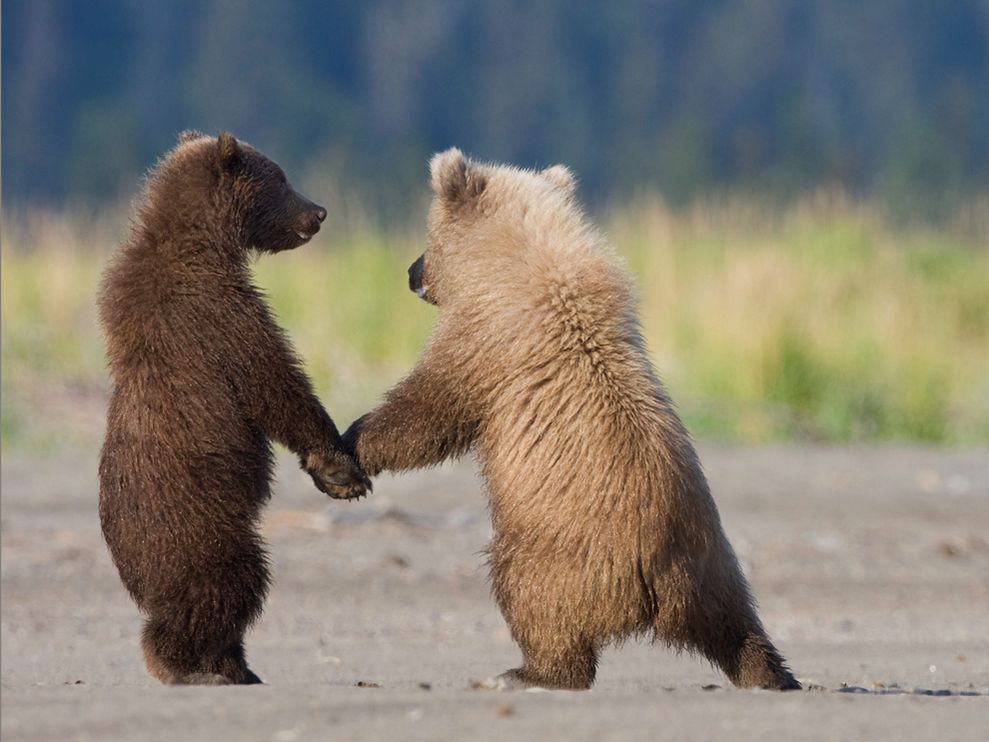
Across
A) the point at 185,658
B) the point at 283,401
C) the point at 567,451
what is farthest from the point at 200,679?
the point at 567,451

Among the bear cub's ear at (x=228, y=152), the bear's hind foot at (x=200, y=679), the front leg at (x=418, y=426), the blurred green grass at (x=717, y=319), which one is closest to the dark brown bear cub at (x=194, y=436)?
the bear's hind foot at (x=200, y=679)

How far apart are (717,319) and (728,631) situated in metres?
11.0

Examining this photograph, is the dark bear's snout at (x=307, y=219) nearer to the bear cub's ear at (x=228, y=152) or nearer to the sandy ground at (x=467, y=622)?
the bear cub's ear at (x=228, y=152)

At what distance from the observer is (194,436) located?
19.3ft

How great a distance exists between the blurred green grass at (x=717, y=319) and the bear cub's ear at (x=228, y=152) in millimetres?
8124

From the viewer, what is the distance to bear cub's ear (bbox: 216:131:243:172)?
6.49 meters

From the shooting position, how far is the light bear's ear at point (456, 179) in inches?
248

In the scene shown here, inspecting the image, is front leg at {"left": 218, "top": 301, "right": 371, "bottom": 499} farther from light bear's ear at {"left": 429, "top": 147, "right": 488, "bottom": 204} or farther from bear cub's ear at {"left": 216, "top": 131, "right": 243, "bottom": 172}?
light bear's ear at {"left": 429, "top": 147, "right": 488, "bottom": 204}

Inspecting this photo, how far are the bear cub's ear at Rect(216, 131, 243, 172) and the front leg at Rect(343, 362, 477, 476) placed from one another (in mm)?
1044

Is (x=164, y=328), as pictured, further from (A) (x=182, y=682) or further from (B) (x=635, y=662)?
(B) (x=635, y=662)

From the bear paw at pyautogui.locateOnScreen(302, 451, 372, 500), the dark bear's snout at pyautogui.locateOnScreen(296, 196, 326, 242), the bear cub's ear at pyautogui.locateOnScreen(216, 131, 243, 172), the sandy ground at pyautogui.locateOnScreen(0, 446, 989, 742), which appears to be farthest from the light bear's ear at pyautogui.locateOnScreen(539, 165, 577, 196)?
the sandy ground at pyautogui.locateOnScreen(0, 446, 989, 742)

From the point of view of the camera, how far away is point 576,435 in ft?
18.7

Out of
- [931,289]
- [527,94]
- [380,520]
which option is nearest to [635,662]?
[380,520]

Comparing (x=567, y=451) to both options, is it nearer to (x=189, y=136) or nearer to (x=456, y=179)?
(x=456, y=179)
